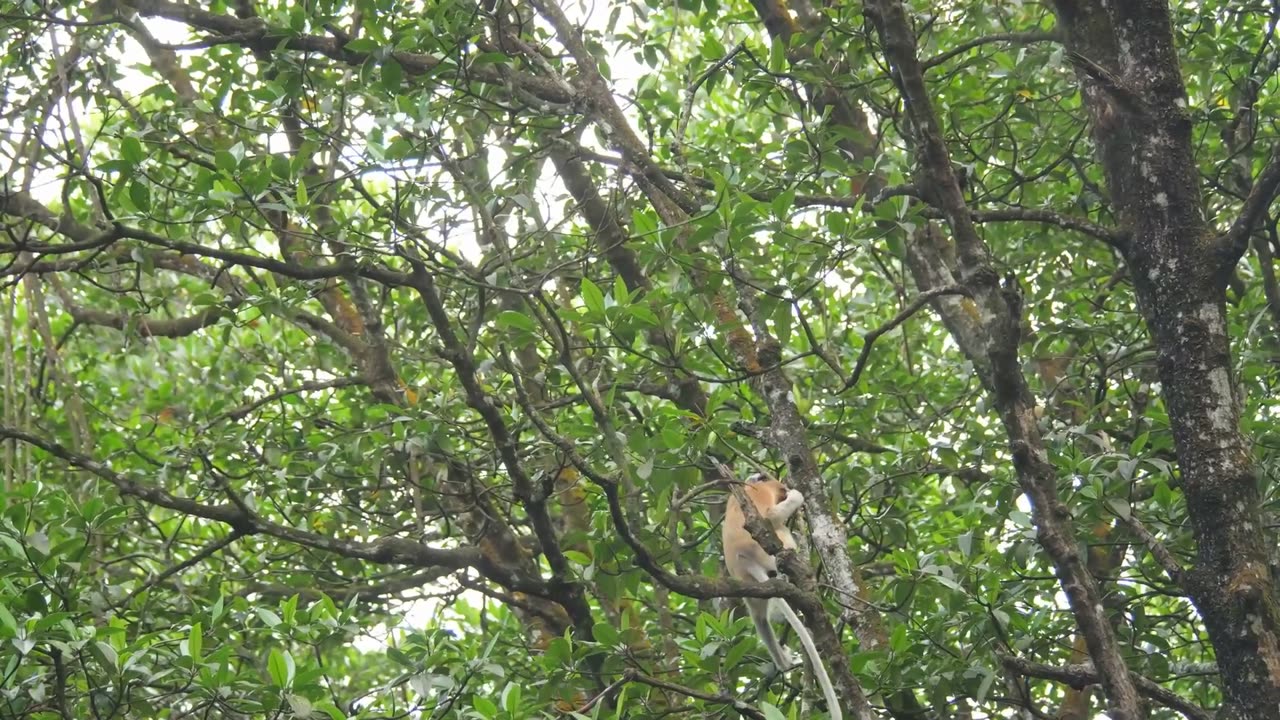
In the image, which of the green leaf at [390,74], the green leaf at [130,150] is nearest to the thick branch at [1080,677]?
the green leaf at [390,74]

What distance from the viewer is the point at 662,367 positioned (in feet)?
12.8

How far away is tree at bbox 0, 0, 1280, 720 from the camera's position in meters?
3.65

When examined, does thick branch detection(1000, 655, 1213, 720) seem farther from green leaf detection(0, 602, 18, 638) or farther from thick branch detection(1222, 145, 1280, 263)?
green leaf detection(0, 602, 18, 638)

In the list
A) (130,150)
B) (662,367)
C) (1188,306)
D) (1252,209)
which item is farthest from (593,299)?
(1252,209)

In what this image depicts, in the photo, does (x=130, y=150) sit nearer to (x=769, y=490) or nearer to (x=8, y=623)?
(x=8, y=623)

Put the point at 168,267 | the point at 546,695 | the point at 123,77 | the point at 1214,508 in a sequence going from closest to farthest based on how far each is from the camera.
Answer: the point at 1214,508 < the point at 546,695 < the point at 123,77 < the point at 168,267

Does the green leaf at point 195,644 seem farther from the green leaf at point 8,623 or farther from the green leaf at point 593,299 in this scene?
the green leaf at point 593,299

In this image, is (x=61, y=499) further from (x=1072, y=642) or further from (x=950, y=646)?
(x=1072, y=642)

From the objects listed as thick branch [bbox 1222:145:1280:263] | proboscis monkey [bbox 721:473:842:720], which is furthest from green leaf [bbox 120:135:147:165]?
thick branch [bbox 1222:145:1280:263]

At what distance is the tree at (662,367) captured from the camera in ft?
12.0

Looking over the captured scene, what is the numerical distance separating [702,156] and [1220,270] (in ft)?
9.59

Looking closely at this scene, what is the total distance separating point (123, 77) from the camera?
5.77 m

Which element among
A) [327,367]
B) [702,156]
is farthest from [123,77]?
[702,156]

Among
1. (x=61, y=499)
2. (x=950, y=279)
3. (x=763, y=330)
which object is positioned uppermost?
(x=950, y=279)
